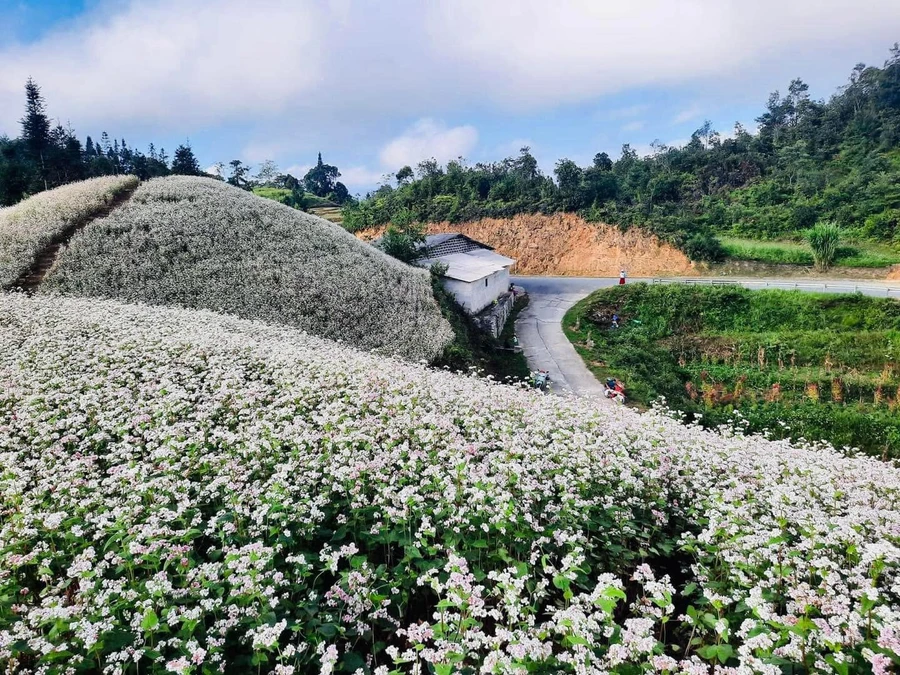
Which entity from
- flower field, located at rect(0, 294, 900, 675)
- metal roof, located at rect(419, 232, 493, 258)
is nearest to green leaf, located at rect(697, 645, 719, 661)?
flower field, located at rect(0, 294, 900, 675)

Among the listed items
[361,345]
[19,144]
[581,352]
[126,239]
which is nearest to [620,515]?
[361,345]

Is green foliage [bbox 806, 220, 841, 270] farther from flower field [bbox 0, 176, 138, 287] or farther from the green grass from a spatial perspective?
flower field [bbox 0, 176, 138, 287]

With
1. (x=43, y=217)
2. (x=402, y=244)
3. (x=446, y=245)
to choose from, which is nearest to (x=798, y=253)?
(x=446, y=245)

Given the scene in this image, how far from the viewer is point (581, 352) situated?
22.4 meters

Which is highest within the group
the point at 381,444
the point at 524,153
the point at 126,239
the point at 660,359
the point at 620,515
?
the point at 524,153

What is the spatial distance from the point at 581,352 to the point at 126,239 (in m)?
20.0

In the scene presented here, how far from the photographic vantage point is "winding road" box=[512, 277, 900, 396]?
19.4 m

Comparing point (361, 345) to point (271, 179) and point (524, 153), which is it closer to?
point (524, 153)

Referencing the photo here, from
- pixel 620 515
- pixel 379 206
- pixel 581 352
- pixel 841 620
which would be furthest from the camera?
pixel 379 206

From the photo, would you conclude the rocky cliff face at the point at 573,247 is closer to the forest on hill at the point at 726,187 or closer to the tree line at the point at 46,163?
the forest on hill at the point at 726,187

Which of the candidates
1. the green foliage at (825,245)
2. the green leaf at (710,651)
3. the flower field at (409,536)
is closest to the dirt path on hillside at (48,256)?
the flower field at (409,536)

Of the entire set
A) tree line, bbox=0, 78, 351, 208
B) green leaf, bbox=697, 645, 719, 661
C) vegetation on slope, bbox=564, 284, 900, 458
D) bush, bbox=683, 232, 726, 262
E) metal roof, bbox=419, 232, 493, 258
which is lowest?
vegetation on slope, bbox=564, 284, 900, 458

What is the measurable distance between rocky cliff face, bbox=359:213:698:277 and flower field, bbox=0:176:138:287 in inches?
1189

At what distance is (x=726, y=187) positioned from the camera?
48.6 meters
